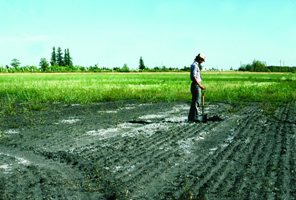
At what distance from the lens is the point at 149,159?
7383mm

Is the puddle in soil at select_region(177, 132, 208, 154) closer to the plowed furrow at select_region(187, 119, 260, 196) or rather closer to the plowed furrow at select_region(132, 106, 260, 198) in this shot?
the plowed furrow at select_region(132, 106, 260, 198)

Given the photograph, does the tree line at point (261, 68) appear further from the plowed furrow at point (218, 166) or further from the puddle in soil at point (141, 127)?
the plowed furrow at point (218, 166)

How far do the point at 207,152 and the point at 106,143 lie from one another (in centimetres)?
235

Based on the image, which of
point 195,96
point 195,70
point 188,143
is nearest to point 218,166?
point 188,143

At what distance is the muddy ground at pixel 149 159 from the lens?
555 centimetres

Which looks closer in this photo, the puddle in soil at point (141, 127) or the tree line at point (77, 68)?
the puddle in soil at point (141, 127)

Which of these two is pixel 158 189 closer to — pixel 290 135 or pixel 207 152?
pixel 207 152

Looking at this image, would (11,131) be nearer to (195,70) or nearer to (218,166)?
(195,70)

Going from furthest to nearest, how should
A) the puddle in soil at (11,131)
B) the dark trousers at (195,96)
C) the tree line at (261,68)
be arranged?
1. the tree line at (261,68)
2. the dark trousers at (195,96)
3. the puddle in soil at (11,131)

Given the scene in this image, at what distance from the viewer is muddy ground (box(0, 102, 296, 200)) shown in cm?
555

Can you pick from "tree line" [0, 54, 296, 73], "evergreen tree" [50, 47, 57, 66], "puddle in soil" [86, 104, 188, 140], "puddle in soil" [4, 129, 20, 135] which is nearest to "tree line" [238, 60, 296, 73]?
"tree line" [0, 54, 296, 73]

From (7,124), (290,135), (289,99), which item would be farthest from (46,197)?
(289,99)

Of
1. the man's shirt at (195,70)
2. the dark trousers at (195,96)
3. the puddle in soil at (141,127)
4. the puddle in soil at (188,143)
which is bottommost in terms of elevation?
the puddle in soil at (141,127)

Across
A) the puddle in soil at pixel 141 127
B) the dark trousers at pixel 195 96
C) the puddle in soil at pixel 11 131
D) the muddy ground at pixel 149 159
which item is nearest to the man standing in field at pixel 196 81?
the dark trousers at pixel 195 96
